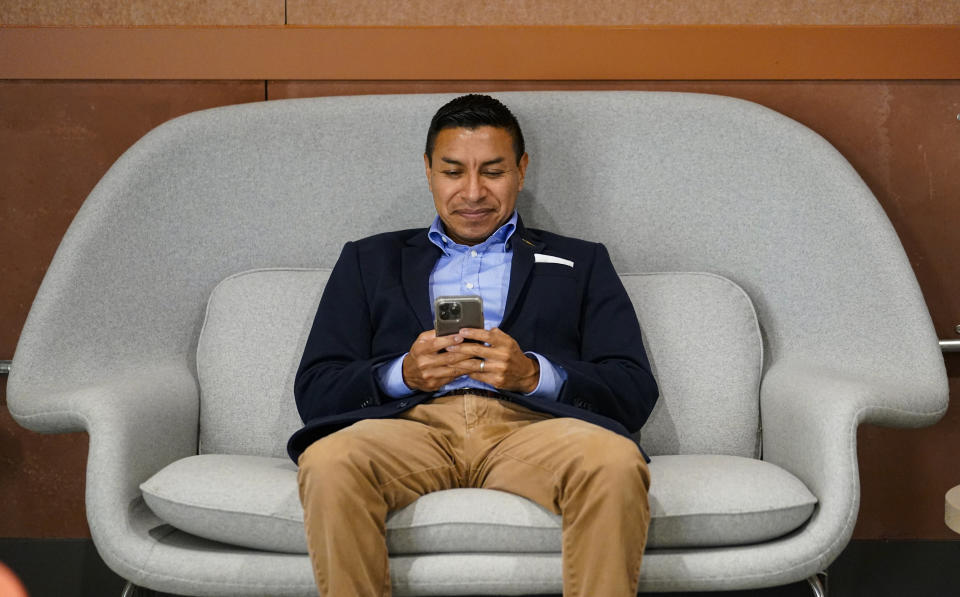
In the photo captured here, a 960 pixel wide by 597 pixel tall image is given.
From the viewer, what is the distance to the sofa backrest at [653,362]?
7.45 feet

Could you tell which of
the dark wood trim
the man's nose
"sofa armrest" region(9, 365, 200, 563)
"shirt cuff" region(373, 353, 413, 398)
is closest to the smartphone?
"shirt cuff" region(373, 353, 413, 398)

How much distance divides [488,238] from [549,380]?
0.43 metres

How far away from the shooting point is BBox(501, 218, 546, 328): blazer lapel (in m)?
2.14

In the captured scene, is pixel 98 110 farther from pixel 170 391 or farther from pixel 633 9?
pixel 633 9

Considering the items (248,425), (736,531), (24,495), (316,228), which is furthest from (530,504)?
(24,495)

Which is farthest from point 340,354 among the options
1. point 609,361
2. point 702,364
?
point 702,364

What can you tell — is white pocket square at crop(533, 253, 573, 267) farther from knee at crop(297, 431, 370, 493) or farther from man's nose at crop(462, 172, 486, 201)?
knee at crop(297, 431, 370, 493)

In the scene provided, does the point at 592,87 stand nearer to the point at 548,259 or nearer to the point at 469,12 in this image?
the point at 469,12

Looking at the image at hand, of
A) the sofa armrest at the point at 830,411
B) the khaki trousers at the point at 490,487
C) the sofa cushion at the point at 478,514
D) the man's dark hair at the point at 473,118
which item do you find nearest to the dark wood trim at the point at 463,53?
the man's dark hair at the point at 473,118

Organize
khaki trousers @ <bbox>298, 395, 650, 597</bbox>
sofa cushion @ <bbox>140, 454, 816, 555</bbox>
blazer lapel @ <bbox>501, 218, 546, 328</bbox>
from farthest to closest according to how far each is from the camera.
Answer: blazer lapel @ <bbox>501, 218, 546, 328</bbox> < sofa cushion @ <bbox>140, 454, 816, 555</bbox> < khaki trousers @ <bbox>298, 395, 650, 597</bbox>

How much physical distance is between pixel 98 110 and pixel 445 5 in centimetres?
103

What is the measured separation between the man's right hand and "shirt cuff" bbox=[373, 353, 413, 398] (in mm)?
62

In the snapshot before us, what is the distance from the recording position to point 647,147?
2518mm

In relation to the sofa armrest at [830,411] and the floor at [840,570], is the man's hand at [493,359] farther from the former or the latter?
the floor at [840,570]
